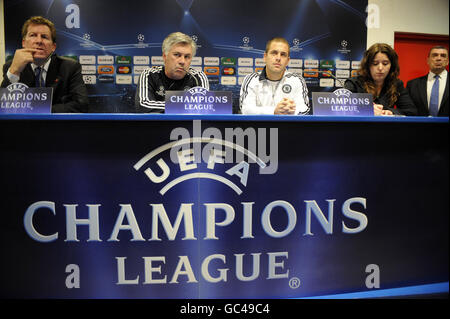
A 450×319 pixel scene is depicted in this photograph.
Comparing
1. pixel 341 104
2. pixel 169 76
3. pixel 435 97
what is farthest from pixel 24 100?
pixel 435 97

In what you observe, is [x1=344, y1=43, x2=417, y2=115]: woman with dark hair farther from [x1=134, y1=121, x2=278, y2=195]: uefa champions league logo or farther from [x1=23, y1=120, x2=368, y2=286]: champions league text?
[x1=134, y1=121, x2=278, y2=195]: uefa champions league logo

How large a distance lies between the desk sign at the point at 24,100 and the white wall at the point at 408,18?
334 cm

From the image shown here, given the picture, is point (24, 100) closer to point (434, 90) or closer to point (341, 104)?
point (341, 104)

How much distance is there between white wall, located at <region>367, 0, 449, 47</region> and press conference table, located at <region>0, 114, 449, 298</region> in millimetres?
2622

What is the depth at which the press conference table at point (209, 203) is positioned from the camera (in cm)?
126

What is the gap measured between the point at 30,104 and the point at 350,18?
3224 millimetres

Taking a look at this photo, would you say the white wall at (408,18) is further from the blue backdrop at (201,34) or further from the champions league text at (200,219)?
the champions league text at (200,219)

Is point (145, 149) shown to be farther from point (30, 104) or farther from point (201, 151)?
point (30, 104)

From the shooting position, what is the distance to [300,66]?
326 cm

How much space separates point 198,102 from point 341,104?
67 centimetres

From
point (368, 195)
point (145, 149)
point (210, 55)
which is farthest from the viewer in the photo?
point (210, 55)

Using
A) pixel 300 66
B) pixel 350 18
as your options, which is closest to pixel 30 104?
pixel 300 66

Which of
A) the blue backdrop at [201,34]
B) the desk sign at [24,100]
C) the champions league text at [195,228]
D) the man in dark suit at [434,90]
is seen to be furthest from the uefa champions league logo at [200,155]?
the man in dark suit at [434,90]

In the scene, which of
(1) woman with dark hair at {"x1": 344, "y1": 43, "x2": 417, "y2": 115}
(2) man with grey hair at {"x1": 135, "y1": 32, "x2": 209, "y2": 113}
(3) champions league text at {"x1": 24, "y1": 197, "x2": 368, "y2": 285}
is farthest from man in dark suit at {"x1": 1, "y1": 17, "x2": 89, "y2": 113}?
(1) woman with dark hair at {"x1": 344, "y1": 43, "x2": 417, "y2": 115}
